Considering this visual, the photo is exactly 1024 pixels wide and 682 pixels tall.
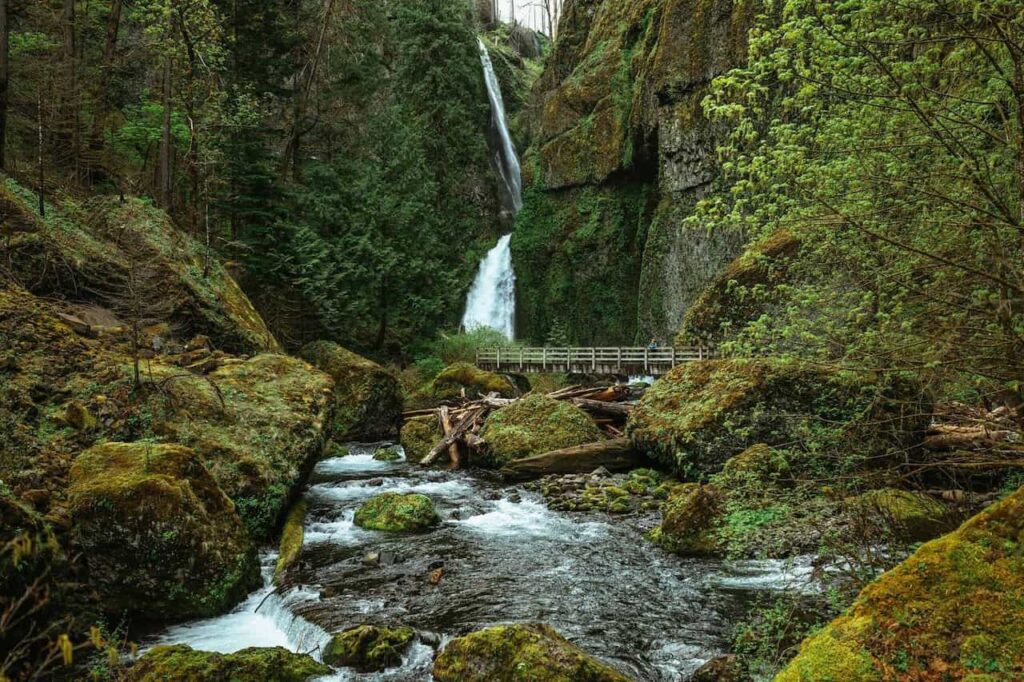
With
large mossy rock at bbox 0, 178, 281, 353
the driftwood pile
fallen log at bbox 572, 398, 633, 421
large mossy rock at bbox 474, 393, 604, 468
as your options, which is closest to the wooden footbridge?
the driftwood pile

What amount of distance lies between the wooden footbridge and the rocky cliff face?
3.93 meters

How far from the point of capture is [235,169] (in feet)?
77.1

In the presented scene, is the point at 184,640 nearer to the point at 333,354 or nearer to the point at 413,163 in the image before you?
the point at 333,354

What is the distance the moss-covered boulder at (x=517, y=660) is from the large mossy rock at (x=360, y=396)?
14.1 meters

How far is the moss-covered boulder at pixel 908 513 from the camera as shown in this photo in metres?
5.58

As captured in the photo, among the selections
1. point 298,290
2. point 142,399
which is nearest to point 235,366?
point 142,399

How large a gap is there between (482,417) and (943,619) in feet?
48.3

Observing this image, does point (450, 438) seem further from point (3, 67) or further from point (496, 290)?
point (496, 290)

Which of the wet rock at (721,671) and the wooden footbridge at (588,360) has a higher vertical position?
the wooden footbridge at (588,360)

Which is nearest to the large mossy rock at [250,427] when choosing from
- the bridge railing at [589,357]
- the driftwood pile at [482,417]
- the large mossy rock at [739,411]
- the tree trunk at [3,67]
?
the driftwood pile at [482,417]

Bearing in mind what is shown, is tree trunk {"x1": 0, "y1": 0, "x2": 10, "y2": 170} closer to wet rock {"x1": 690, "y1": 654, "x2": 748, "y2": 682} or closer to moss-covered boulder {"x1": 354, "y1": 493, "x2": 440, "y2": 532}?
moss-covered boulder {"x1": 354, "y1": 493, "x2": 440, "y2": 532}

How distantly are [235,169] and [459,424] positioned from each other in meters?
14.1

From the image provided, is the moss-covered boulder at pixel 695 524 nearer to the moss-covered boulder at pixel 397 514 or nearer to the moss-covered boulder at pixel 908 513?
the moss-covered boulder at pixel 908 513

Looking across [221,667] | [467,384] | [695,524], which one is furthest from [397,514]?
[467,384]
